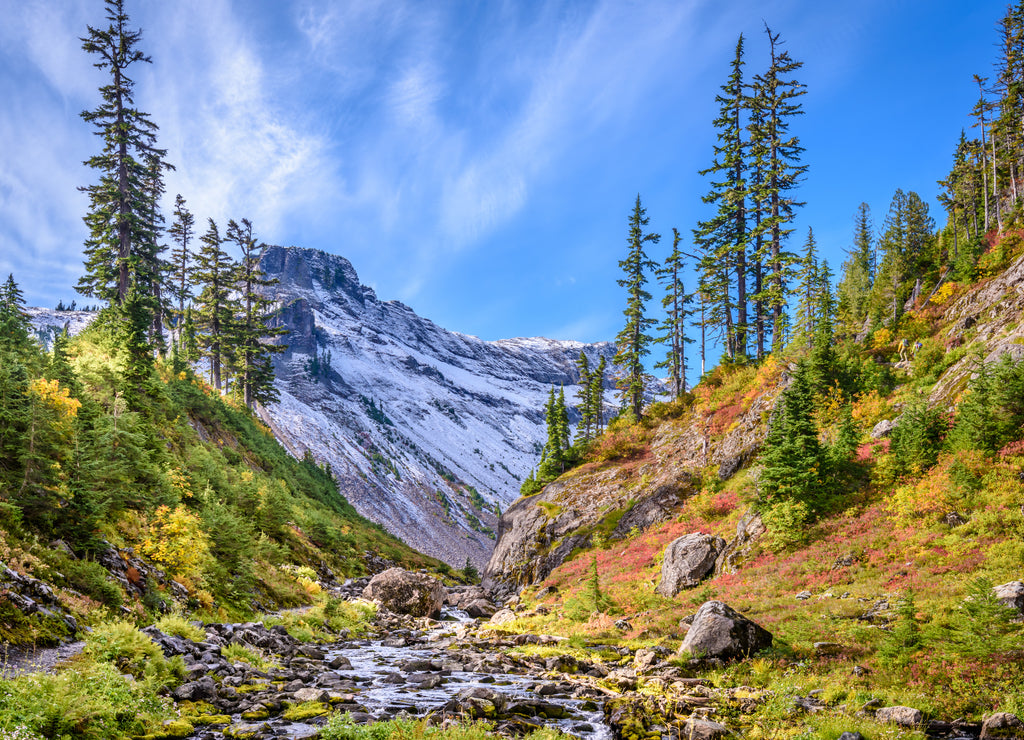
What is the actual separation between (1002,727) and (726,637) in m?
6.04

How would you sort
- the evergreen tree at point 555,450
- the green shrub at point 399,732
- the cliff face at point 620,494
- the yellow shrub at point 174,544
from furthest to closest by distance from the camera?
the evergreen tree at point 555,450, the cliff face at point 620,494, the yellow shrub at point 174,544, the green shrub at point 399,732

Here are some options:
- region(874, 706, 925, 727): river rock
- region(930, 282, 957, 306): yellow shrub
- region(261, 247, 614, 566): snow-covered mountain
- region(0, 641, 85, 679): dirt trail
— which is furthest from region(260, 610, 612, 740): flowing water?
region(261, 247, 614, 566): snow-covered mountain

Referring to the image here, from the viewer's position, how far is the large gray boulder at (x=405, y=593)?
31.1 m

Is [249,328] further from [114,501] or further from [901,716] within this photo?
[901,716]

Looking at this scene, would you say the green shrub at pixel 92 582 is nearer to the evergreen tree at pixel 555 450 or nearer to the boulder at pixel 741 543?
the boulder at pixel 741 543

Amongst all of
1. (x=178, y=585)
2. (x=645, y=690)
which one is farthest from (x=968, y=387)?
(x=178, y=585)

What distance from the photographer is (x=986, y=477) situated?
15172mm

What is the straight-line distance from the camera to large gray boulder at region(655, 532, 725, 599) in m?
21.1

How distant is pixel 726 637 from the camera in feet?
44.7

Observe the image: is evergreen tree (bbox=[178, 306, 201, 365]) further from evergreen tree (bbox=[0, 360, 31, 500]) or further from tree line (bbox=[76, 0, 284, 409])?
evergreen tree (bbox=[0, 360, 31, 500])

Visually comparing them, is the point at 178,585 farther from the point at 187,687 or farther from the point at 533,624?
the point at 533,624

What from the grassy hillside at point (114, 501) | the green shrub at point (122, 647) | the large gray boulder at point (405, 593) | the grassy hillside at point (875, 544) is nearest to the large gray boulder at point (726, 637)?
the grassy hillside at point (875, 544)

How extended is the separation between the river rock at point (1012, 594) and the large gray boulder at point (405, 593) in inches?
1136

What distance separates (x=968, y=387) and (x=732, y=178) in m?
25.1
